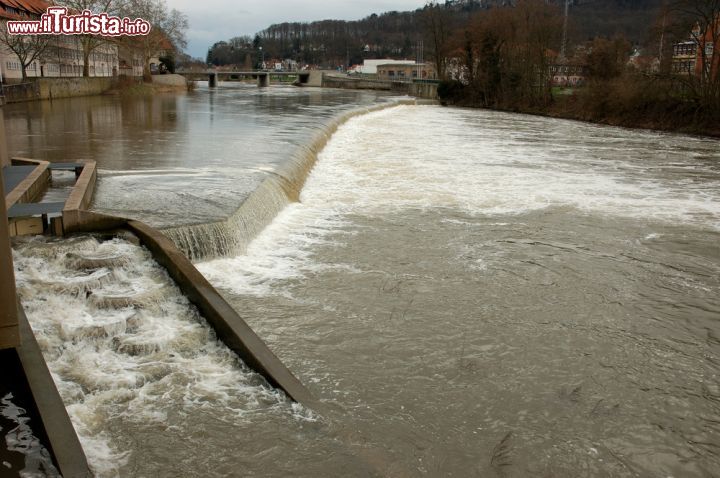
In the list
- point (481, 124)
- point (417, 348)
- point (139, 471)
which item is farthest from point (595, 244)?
point (481, 124)

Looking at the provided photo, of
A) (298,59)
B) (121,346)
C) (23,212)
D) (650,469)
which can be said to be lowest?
(650,469)

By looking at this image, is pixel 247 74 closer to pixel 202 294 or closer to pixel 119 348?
pixel 202 294

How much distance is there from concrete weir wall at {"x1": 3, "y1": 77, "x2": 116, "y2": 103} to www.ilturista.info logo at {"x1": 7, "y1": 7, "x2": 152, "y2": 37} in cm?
336

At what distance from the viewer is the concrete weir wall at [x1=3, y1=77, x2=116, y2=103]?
35522mm

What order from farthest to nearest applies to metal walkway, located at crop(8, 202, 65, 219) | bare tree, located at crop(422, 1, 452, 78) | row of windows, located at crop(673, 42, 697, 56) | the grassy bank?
bare tree, located at crop(422, 1, 452, 78), the grassy bank, row of windows, located at crop(673, 42, 697, 56), metal walkway, located at crop(8, 202, 65, 219)

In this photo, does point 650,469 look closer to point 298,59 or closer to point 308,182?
point 308,182

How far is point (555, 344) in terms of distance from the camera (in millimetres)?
6992

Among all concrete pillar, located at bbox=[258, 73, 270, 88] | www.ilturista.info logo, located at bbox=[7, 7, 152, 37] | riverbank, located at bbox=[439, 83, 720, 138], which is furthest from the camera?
concrete pillar, located at bbox=[258, 73, 270, 88]

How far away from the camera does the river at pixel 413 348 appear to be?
16.2 feet

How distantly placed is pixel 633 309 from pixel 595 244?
9.91ft

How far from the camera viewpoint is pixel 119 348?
5.97 metres

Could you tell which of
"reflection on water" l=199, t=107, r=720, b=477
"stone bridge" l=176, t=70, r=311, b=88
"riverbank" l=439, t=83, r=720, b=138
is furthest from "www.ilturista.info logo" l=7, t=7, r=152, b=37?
"reflection on water" l=199, t=107, r=720, b=477

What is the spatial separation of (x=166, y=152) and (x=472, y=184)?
7603 millimetres

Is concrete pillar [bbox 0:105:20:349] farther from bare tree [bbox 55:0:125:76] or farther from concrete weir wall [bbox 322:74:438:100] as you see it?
concrete weir wall [bbox 322:74:438:100]
